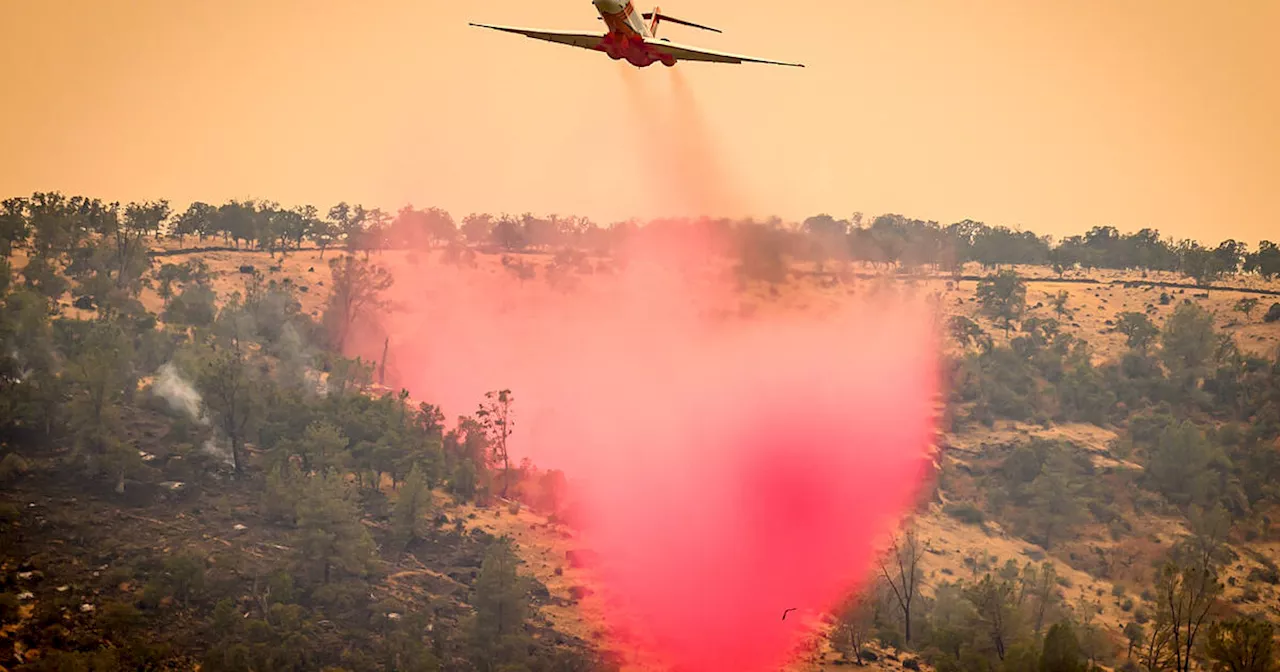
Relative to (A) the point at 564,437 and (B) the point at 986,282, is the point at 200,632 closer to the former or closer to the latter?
(A) the point at 564,437

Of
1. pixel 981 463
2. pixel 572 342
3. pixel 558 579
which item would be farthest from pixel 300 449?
pixel 981 463

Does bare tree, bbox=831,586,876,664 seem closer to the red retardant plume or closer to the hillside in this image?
the hillside

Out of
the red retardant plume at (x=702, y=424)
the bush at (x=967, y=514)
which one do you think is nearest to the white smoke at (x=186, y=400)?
the red retardant plume at (x=702, y=424)

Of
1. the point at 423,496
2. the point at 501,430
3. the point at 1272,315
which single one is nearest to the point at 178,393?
the point at 423,496

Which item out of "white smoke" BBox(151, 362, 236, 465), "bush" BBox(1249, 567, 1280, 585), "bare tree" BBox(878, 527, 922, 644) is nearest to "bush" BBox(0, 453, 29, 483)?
"white smoke" BBox(151, 362, 236, 465)

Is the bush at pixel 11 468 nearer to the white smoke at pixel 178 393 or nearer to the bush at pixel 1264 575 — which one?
the white smoke at pixel 178 393
